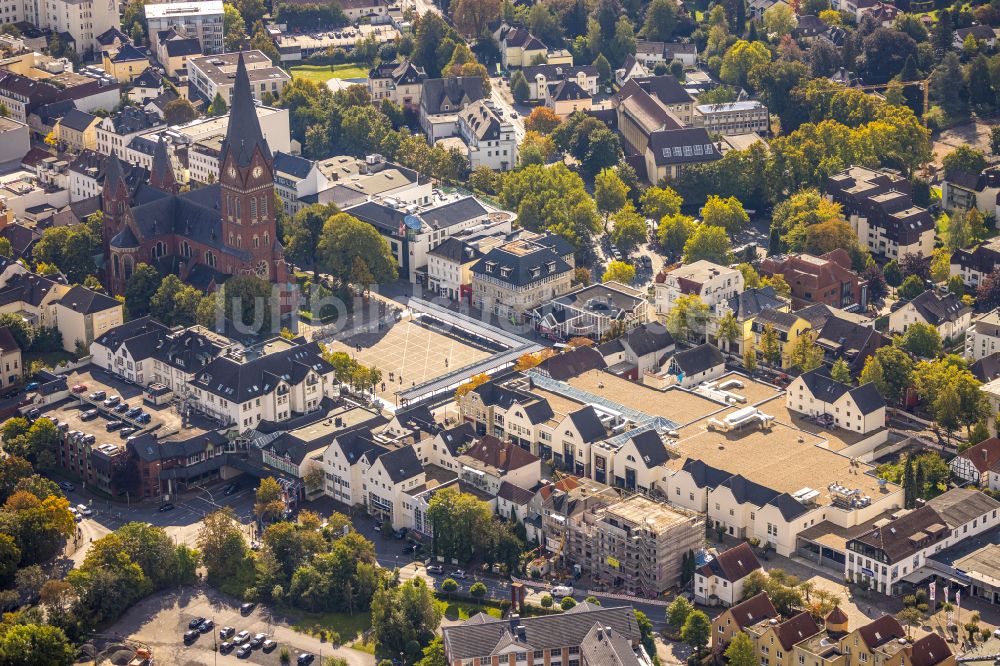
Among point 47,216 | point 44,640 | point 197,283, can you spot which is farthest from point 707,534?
point 47,216

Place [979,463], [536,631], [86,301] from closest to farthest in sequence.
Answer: [536,631] < [979,463] < [86,301]

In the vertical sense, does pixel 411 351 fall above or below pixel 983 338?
below

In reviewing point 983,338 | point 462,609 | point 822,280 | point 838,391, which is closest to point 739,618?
point 462,609

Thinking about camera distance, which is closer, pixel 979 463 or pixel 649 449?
pixel 649 449

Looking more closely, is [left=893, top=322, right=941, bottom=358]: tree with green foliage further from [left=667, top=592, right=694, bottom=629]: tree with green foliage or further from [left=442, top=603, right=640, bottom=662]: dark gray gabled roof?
[left=442, top=603, right=640, bottom=662]: dark gray gabled roof

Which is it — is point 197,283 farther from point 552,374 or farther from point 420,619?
point 420,619

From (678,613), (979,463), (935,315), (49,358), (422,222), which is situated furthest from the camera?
(422,222)

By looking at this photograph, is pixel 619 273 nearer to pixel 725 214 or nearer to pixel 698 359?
pixel 725 214
